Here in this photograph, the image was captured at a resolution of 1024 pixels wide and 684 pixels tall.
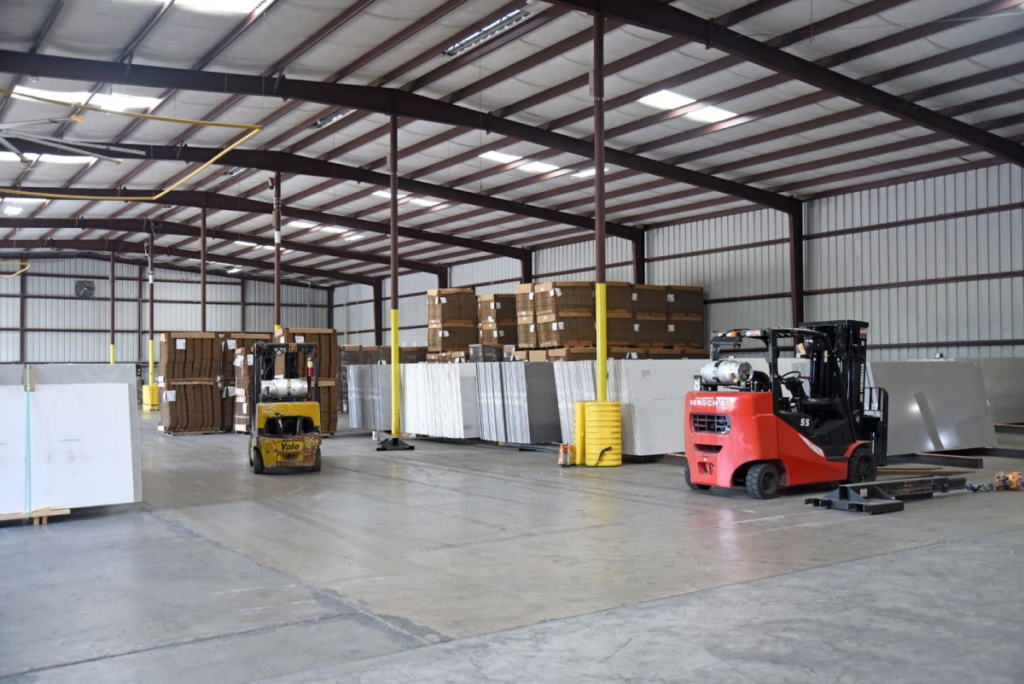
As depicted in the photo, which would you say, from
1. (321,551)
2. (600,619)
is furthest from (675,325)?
(600,619)

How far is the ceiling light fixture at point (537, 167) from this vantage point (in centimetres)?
2103

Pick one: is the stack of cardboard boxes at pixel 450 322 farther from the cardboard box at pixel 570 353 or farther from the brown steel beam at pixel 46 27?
the brown steel beam at pixel 46 27

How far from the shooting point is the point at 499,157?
2061cm

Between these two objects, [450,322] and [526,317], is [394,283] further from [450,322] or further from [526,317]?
[450,322]

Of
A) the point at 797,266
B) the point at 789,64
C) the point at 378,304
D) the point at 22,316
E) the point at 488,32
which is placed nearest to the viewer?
the point at 488,32

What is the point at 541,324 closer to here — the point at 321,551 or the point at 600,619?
the point at 321,551

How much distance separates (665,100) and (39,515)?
12.3 m

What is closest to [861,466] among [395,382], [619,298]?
[395,382]

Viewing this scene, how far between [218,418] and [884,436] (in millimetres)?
16138

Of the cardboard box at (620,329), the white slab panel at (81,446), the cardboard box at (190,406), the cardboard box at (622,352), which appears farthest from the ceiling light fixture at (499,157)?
the white slab panel at (81,446)

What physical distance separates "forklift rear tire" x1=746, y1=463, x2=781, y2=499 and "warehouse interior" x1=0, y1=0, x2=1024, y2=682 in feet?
0.13

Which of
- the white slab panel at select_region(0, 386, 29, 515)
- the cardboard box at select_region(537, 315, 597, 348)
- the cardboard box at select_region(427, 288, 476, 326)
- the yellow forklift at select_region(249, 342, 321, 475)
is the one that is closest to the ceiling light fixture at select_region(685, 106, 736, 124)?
the cardboard box at select_region(537, 315, 597, 348)

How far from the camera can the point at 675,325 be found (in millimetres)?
21594

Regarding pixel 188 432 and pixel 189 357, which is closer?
pixel 188 432
